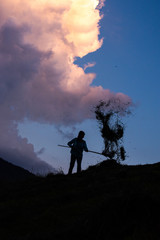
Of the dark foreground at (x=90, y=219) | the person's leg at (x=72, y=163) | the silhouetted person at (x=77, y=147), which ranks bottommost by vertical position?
the dark foreground at (x=90, y=219)

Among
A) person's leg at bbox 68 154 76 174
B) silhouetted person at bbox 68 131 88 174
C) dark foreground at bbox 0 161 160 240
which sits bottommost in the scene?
dark foreground at bbox 0 161 160 240

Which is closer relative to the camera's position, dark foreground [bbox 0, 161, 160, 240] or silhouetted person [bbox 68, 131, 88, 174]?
dark foreground [bbox 0, 161, 160, 240]

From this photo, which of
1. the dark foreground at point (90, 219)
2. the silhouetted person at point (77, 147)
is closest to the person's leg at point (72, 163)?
the silhouetted person at point (77, 147)

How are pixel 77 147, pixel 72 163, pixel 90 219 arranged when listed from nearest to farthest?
pixel 90 219 < pixel 77 147 < pixel 72 163

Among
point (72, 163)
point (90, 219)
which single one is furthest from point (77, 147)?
point (90, 219)

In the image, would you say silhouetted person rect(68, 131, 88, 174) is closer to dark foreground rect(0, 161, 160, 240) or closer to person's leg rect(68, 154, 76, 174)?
person's leg rect(68, 154, 76, 174)

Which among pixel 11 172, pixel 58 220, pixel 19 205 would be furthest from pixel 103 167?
pixel 11 172

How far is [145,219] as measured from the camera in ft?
14.3

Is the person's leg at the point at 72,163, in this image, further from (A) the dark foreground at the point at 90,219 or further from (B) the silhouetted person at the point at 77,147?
(A) the dark foreground at the point at 90,219

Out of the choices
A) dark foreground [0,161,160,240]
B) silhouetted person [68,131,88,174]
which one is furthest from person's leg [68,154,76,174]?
dark foreground [0,161,160,240]

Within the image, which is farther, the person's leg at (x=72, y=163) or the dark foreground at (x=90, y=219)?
the person's leg at (x=72, y=163)

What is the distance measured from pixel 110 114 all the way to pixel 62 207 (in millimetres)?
19481

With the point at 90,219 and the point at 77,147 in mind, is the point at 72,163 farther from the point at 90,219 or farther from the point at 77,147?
the point at 90,219

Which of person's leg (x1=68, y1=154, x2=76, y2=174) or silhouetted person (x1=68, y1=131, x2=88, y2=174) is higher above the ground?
silhouetted person (x1=68, y1=131, x2=88, y2=174)
